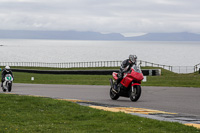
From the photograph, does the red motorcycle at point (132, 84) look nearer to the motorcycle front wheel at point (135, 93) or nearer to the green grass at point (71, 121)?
the motorcycle front wheel at point (135, 93)

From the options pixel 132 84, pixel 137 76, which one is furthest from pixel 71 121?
pixel 132 84

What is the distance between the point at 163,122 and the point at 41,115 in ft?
11.2

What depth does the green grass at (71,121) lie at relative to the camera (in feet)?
28.5

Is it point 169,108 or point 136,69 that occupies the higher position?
point 136,69

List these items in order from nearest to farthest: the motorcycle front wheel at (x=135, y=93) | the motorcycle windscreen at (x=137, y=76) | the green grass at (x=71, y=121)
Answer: the green grass at (x=71, y=121)
the motorcycle windscreen at (x=137, y=76)
the motorcycle front wheel at (x=135, y=93)

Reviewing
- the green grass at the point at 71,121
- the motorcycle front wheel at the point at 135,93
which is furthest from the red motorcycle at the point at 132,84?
the green grass at the point at 71,121

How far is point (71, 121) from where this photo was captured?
1016cm

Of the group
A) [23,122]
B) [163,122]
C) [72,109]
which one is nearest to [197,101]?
[72,109]

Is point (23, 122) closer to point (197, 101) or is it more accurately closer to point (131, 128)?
point (131, 128)

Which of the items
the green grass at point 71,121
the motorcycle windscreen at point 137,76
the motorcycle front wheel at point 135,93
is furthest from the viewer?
the motorcycle front wheel at point 135,93

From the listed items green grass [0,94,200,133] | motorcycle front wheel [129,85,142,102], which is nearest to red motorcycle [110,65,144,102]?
motorcycle front wheel [129,85,142,102]

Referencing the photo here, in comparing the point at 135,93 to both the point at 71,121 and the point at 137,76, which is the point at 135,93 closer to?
the point at 137,76

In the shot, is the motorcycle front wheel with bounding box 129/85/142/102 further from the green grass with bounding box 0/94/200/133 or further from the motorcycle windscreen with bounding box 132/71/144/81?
the green grass with bounding box 0/94/200/133

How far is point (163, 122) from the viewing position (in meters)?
9.55
